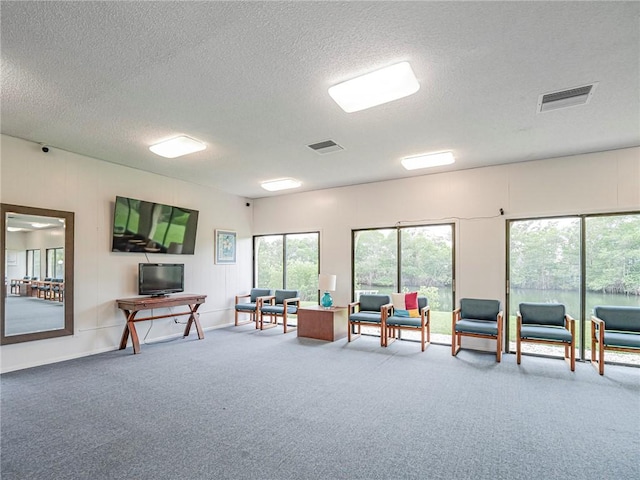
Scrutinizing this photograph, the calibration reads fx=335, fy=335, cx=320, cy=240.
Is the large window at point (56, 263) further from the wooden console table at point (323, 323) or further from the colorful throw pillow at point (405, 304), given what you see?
the colorful throw pillow at point (405, 304)

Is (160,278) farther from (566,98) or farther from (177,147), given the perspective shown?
(566,98)

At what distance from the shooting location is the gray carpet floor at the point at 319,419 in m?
2.25

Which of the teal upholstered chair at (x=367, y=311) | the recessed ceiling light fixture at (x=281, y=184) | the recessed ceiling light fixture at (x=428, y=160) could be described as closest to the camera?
the recessed ceiling light fixture at (x=428, y=160)

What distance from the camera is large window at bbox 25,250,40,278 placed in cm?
438

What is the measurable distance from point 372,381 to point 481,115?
3.17 meters

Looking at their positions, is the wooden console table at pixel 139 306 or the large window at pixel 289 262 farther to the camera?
the large window at pixel 289 262

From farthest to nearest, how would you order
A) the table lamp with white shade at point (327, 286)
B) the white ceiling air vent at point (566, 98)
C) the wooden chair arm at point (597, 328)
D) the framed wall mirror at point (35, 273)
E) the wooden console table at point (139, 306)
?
the table lamp with white shade at point (327, 286) < the wooden console table at point (139, 306) < the framed wall mirror at point (35, 273) < the wooden chair arm at point (597, 328) < the white ceiling air vent at point (566, 98)

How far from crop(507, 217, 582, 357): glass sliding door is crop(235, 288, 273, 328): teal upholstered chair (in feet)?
15.2

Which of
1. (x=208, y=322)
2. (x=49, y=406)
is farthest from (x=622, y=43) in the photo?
(x=208, y=322)

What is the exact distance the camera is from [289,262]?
7648mm

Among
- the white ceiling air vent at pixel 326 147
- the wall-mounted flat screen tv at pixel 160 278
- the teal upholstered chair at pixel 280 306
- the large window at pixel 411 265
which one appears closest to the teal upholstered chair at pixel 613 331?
the large window at pixel 411 265

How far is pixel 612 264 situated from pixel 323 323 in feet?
14.2

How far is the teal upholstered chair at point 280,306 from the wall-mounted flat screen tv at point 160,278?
65.3 inches

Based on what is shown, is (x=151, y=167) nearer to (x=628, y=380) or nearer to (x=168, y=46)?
(x=168, y=46)
